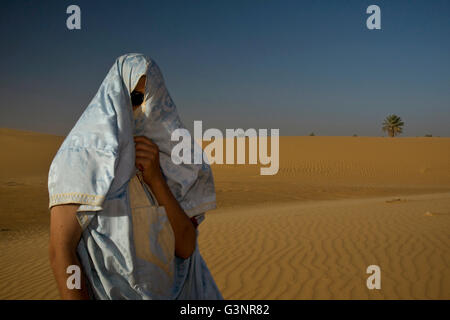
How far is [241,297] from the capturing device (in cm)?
483

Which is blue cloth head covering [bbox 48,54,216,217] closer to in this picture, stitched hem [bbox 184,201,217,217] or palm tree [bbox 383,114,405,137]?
stitched hem [bbox 184,201,217,217]

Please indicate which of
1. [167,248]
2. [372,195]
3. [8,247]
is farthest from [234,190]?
[167,248]

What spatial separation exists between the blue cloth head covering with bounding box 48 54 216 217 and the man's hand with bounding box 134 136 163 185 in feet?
0.14

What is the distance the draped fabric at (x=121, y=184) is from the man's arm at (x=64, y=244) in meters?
0.03

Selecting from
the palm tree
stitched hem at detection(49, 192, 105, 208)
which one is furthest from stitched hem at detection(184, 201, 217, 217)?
the palm tree

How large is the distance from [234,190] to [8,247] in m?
12.1

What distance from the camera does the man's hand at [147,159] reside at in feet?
4.80

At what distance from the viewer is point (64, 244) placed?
3.89 ft

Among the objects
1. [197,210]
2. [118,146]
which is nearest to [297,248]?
[197,210]

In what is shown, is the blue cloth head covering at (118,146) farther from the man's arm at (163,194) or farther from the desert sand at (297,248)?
the desert sand at (297,248)

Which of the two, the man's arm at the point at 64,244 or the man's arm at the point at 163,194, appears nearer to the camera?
the man's arm at the point at 64,244

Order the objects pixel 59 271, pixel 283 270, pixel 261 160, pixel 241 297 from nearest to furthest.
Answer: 1. pixel 59 271
2. pixel 241 297
3. pixel 283 270
4. pixel 261 160

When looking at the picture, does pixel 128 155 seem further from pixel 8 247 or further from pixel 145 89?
pixel 8 247

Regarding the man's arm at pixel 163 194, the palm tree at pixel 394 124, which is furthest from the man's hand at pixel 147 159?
the palm tree at pixel 394 124
